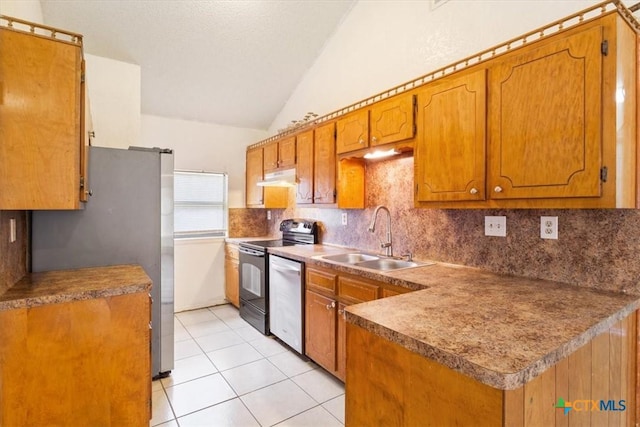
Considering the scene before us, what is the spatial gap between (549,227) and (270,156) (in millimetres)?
3033

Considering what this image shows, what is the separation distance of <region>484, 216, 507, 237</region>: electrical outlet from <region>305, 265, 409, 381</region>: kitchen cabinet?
0.81 m

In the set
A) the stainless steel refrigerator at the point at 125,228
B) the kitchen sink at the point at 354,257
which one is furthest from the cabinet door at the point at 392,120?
the stainless steel refrigerator at the point at 125,228

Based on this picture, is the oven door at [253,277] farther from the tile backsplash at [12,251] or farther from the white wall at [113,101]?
the tile backsplash at [12,251]

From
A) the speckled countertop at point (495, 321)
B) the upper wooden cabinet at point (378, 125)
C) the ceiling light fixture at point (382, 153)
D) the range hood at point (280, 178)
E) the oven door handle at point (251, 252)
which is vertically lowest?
the oven door handle at point (251, 252)

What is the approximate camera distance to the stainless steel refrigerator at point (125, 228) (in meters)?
2.14

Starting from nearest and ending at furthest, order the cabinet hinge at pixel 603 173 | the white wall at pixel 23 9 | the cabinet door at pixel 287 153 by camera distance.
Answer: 1. the cabinet hinge at pixel 603 173
2. the white wall at pixel 23 9
3. the cabinet door at pixel 287 153

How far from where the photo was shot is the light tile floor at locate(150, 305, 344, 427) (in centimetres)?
207

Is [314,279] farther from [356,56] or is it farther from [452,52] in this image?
[356,56]

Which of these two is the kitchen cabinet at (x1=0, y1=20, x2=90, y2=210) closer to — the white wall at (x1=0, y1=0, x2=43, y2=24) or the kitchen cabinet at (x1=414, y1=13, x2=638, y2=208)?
the white wall at (x1=0, y1=0, x2=43, y2=24)

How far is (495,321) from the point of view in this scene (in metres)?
1.13

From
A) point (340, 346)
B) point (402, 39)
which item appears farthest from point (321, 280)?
point (402, 39)

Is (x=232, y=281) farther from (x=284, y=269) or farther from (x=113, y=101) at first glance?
(x=113, y=101)

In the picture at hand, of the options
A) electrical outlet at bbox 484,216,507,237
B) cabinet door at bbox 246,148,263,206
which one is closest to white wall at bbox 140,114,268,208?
cabinet door at bbox 246,148,263,206

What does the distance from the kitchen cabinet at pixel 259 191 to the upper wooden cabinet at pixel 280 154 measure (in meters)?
0.17
